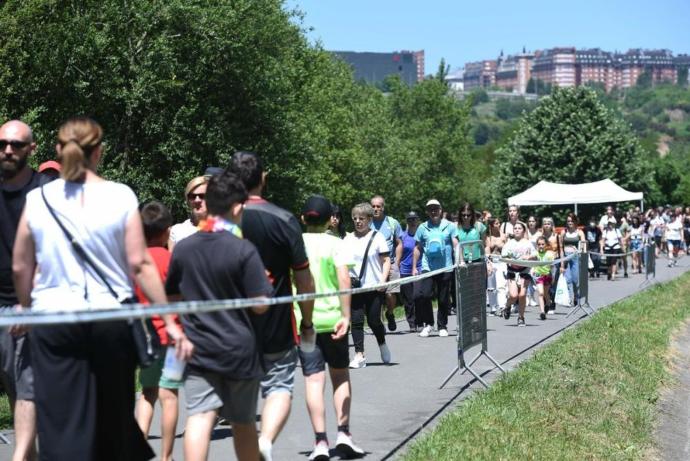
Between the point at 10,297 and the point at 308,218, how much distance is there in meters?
1.88

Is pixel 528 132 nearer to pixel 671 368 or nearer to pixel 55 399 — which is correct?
pixel 671 368

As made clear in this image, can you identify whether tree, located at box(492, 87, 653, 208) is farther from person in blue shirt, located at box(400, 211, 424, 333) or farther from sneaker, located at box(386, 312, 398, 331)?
sneaker, located at box(386, 312, 398, 331)

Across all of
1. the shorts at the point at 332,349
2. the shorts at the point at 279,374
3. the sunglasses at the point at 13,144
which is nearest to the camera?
the sunglasses at the point at 13,144

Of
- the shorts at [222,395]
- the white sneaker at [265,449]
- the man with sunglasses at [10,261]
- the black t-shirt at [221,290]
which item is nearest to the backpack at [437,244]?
the white sneaker at [265,449]

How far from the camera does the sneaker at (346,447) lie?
786 centimetres

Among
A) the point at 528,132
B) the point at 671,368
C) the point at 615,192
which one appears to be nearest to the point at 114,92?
the point at 615,192

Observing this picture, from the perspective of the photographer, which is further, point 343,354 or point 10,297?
point 343,354

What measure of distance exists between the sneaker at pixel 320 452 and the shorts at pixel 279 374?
0.85 meters

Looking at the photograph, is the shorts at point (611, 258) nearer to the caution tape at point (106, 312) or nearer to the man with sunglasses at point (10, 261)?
the man with sunglasses at point (10, 261)

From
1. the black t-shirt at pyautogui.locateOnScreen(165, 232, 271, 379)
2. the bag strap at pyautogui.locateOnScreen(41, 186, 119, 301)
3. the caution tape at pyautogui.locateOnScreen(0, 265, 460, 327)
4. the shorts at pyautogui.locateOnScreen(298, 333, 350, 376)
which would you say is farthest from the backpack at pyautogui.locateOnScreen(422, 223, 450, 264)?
the bag strap at pyautogui.locateOnScreen(41, 186, 119, 301)

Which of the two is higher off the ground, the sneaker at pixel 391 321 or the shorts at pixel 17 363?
the shorts at pixel 17 363

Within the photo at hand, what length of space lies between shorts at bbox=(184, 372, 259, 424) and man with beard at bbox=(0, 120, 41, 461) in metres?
0.84

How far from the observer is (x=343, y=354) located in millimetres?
7996

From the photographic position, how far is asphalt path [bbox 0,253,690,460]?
8352 mm
